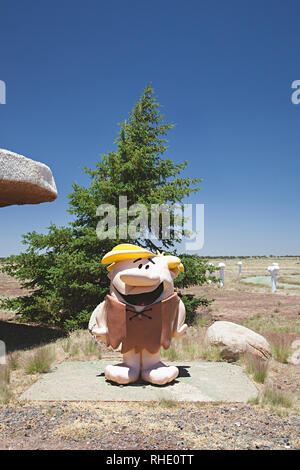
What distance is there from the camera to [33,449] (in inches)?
124

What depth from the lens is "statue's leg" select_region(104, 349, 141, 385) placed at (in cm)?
493

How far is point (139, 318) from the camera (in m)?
5.03

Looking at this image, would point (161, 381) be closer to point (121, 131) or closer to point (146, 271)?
point (146, 271)

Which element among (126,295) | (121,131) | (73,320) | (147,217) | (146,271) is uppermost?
(121,131)

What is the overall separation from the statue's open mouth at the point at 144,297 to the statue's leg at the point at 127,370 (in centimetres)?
71

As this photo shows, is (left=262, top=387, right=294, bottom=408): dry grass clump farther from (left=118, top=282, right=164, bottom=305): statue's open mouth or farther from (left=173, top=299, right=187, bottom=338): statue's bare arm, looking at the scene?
(left=118, top=282, right=164, bottom=305): statue's open mouth

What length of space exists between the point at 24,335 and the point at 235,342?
494cm

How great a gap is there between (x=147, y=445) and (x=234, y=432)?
893 mm

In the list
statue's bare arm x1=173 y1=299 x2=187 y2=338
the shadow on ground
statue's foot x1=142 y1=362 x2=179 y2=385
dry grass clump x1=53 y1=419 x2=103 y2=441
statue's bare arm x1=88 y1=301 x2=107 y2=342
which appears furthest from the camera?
the shadow on ground

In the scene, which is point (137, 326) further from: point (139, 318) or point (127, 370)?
point (127, 370)

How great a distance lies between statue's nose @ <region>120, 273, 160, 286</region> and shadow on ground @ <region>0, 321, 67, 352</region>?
138 inches

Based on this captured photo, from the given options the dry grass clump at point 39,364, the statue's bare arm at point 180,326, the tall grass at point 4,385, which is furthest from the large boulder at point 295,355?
the tall grass at point 4,385

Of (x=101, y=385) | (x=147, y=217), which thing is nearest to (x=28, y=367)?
(x=101, y=385)

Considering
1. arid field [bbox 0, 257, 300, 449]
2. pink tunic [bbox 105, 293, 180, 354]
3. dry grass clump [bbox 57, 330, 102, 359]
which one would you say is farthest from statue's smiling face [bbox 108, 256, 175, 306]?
dry grass clump [bbox 57, 330, 102, 359]
